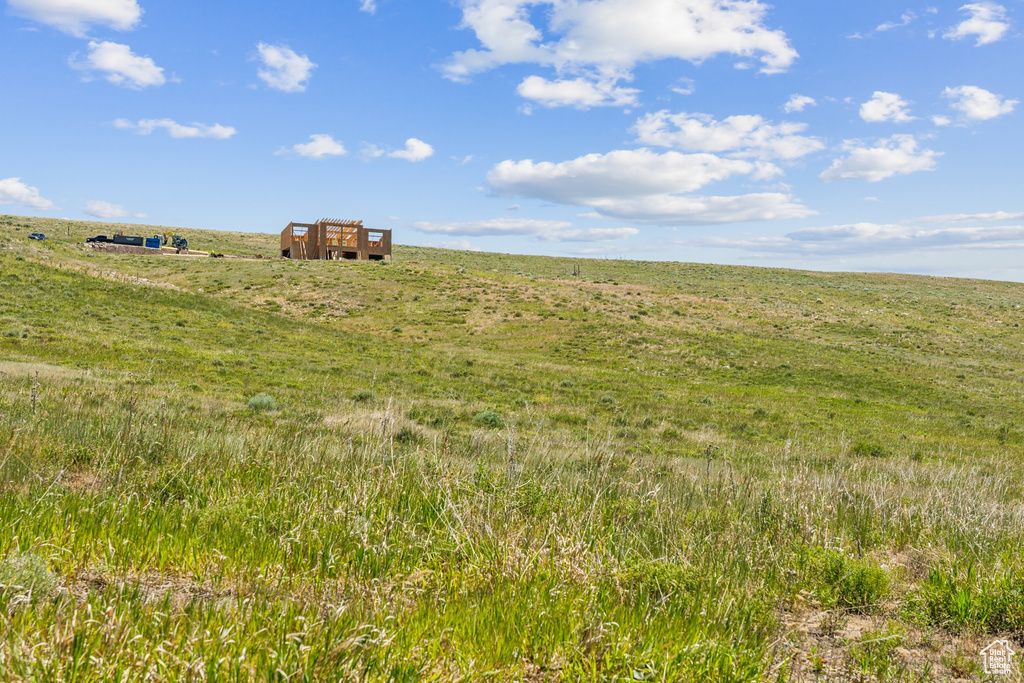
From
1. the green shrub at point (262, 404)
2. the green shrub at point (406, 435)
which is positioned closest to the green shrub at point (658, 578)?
the green shrub at point (406, 435)

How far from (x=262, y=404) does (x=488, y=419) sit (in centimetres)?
567

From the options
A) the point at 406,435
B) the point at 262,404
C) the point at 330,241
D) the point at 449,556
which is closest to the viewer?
the point at 449,556

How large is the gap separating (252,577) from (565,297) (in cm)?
3971

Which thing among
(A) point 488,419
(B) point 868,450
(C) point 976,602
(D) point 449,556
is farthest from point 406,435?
(B) point 868,450

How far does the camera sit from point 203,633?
260 cm

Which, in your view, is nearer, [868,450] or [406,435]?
[406,435]

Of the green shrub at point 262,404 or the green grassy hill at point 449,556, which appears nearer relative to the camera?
the green grassy hill at point 449,556

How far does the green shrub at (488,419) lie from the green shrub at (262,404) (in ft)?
16.8

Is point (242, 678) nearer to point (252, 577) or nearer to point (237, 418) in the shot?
point (252, 577)

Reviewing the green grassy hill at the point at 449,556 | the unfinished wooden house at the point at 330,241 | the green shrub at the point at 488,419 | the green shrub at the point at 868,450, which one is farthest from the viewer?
the unfinished wooden house at the point at 330,241

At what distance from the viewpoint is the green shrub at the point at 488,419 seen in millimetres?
14891
